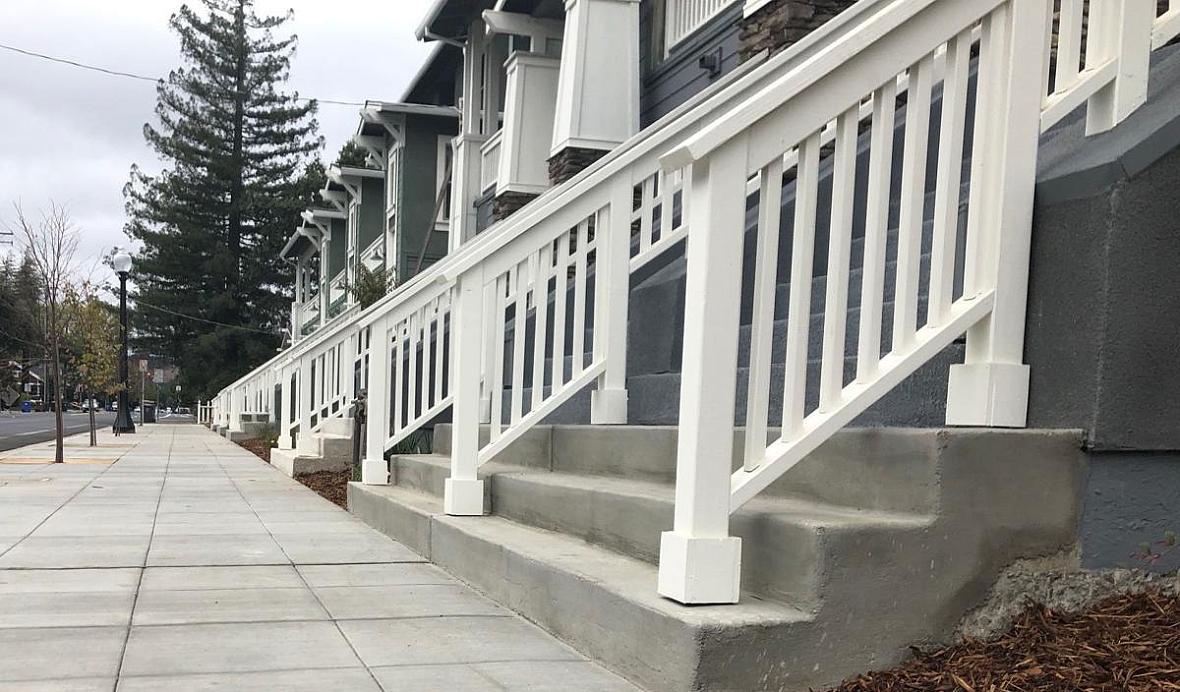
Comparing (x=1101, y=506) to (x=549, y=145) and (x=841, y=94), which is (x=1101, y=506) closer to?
(x=841, y=94)

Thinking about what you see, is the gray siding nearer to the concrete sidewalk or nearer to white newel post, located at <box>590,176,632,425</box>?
white newel post, located at <box>590,176,632,425</box>

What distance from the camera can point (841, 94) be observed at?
3018 millimetres

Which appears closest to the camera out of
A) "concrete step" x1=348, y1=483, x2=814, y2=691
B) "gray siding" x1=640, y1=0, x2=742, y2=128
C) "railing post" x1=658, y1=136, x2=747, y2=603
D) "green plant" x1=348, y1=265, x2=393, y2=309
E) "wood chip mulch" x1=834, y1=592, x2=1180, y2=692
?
"wood chip mulch" x1=834, y1=592, x2=1180, y2=692

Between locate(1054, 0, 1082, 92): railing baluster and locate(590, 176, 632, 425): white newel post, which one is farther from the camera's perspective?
locate(590, 176, 632, 425): white newel post

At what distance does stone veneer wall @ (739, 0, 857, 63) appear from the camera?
6664 millimetres

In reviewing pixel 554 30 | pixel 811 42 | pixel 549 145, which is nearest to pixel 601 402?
pixel 811 42

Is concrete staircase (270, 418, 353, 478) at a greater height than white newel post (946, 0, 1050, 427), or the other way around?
white newel post (946, 0, 1050, 427)

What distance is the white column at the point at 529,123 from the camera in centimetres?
1206

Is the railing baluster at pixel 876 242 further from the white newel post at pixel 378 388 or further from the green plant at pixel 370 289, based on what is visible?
the green plant at pixel 370 289

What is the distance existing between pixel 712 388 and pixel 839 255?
577mm

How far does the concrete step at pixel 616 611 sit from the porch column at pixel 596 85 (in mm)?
5536

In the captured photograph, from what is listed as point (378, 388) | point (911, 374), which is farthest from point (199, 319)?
point (911, 374)

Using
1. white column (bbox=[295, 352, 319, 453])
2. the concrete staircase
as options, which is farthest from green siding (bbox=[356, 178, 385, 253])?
the concrete staircase

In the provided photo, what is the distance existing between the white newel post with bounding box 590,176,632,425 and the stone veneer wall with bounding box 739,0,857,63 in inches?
87.5
